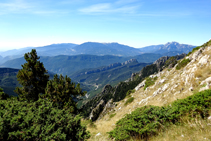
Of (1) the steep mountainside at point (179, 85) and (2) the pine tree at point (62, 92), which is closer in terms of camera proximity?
(1) the steep mountainside at point (179, 85)

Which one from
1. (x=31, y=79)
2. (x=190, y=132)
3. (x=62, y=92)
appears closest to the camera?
(x=190, y=132)

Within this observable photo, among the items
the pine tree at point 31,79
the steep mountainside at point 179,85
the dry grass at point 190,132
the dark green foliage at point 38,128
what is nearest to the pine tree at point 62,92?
the pine tree at point 31,79

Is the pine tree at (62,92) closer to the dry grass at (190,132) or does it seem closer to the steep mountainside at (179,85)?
the steep mountainside at (179,85)

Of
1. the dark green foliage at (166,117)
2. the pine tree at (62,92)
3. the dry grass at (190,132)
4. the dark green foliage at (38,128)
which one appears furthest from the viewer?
the pine tree at (62,92)

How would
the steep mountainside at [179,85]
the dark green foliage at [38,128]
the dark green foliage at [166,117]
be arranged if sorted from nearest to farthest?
1. the dark green foliage at [38,128]
2. the dark green foliage at [166,117]
3. the steep mountainside at [179,85]

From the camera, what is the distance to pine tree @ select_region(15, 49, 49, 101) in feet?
80.4

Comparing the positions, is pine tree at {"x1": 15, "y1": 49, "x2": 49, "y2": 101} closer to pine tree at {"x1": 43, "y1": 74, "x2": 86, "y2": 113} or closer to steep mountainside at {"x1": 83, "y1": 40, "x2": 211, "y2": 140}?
pine tree at {"x1": 43, "y1": 74, "x2": 86, "y2": 113}

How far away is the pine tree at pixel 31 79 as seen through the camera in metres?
24.5

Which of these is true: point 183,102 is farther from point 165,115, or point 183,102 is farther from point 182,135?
point 182,135

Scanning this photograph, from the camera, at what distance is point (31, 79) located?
25188 mm

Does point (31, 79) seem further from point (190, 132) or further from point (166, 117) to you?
point (190, 132)

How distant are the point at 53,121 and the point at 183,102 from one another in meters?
8.78

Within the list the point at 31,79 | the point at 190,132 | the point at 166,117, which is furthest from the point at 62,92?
the point at 190,132

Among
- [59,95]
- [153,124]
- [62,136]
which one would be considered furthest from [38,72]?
[153,124]
